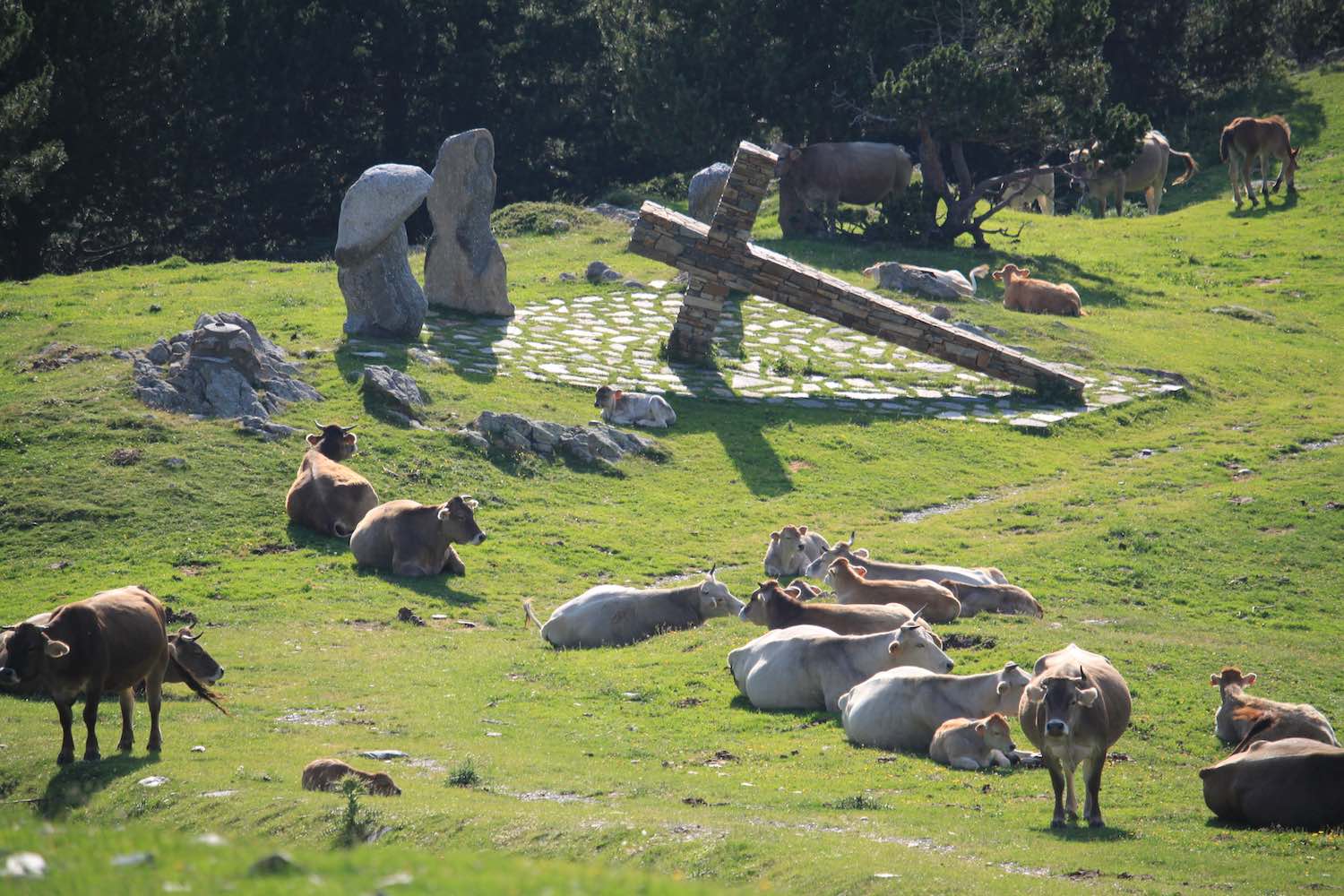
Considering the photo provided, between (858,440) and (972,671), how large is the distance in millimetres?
11973

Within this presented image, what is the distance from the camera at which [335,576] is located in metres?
19.9

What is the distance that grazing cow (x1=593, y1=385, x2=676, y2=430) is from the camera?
26609 millimetres

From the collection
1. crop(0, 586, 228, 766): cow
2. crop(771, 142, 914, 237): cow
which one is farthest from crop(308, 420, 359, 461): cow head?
crop(771, 142, 914, 237): cow

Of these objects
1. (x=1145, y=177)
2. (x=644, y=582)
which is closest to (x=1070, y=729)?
(x=644, y=582)

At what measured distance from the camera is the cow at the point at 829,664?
48.4 feet

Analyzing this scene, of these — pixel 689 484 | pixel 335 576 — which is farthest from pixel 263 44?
pixel 335 576

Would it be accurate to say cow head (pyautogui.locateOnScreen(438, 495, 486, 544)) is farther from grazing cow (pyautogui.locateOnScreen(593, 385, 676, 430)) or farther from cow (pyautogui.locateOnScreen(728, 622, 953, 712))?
grazing cow (pyautogui.locateOnScreen(593, 385, 676, 430))

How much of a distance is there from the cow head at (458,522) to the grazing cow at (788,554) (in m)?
3.77

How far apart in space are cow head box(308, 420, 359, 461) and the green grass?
519mm

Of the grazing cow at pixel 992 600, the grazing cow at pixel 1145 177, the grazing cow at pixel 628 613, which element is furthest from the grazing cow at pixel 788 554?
the grazing cow at pixel 1145 177

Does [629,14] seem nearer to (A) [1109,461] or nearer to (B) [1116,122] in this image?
(B) [1116,122]

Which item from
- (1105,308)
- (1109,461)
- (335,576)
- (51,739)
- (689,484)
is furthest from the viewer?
(1105,308)

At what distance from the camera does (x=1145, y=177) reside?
1823 inches

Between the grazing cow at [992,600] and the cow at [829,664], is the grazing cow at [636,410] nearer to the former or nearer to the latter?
the grazing cow at [992,600]
